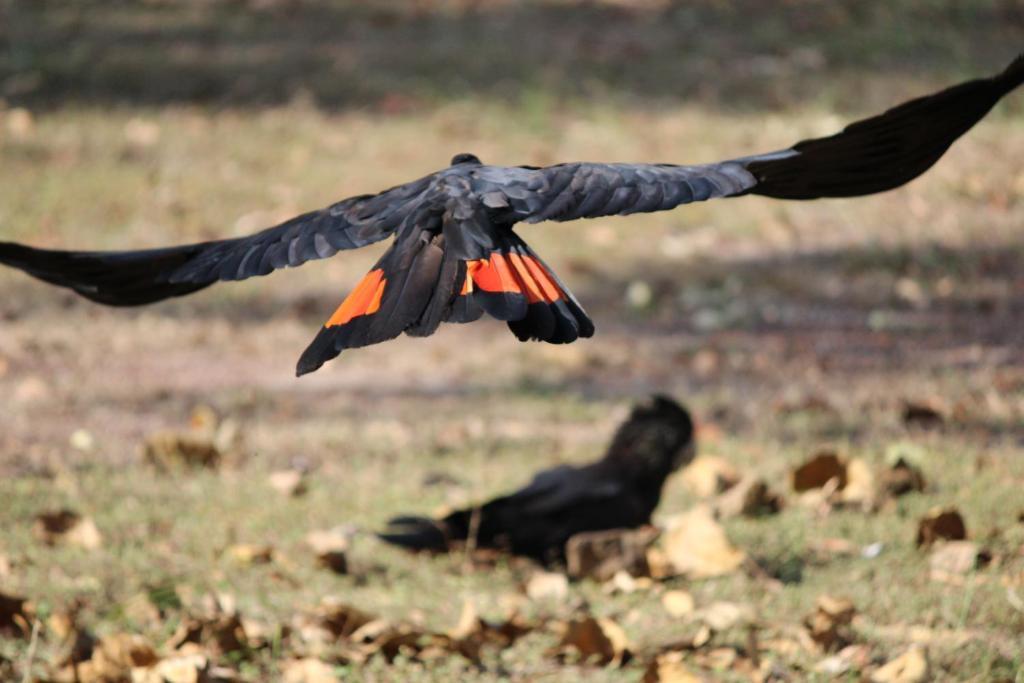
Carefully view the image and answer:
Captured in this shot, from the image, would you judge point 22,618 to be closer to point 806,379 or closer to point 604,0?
point 806,379

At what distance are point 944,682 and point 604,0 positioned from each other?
29.4ft

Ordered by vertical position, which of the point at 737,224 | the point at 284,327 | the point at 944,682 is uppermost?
the point at 737,224

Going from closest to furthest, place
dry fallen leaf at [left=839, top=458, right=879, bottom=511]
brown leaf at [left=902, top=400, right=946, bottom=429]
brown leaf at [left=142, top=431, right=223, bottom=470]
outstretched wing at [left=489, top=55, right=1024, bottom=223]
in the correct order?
outstretched wing at [left=489, top=55, right=1024, bottom=223] → dry fallen leaf at [left=839, top=458, right=879, bottom=511] → brown leaf at [left=142, top=431, right=223, bottom=470] → brown leaf at [left=902, top=400, right=946, bottom=429]

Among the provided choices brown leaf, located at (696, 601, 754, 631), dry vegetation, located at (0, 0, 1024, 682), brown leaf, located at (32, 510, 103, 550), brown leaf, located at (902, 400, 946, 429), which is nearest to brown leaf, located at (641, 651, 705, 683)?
dry vegetation, located at (0, 0, 1024, 682)

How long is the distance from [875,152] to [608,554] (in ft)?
4.07

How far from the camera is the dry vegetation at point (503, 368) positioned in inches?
124

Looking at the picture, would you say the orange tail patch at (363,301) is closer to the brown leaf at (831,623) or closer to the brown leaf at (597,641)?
the brown leaf at (597,641)

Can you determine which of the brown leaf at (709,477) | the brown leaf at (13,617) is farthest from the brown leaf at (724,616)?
the brown leaf at (13,617)

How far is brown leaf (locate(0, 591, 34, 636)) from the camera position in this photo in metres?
3.13

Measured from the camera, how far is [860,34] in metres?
10.0

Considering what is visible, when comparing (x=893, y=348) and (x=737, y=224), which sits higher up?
(x=737, y=224)

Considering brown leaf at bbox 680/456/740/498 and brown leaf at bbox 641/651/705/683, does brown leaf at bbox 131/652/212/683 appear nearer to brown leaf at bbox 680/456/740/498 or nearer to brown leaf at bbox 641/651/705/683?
brown leaf at bbox 641/651/705/683

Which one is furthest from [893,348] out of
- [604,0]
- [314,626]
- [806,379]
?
[604,0]

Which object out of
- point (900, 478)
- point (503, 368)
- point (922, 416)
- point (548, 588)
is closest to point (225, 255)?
point (548, 588)
